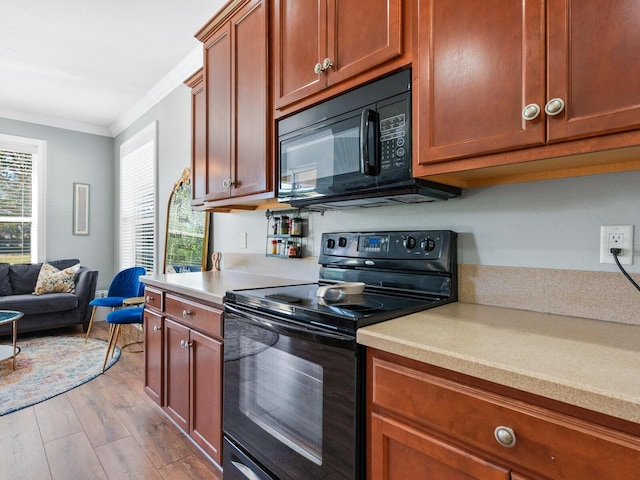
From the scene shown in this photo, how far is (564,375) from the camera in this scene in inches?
25.9

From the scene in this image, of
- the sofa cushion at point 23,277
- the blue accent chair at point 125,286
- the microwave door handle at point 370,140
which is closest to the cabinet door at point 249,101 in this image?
the microwave door handle at point 370,140

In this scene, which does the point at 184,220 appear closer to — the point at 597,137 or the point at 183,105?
the point at 183,105

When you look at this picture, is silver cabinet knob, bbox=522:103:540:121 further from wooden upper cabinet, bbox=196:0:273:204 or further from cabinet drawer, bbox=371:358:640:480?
wooden upper cabinet, bbox=196:0:273:204

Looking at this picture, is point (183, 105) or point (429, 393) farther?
point (183, 105)

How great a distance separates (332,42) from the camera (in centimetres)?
143

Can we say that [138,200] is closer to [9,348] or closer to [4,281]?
[4,281]

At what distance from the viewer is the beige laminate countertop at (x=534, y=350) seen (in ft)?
2.04

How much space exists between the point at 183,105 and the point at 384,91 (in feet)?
8.90

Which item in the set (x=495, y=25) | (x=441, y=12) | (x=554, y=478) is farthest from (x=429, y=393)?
(x=441, y=12)

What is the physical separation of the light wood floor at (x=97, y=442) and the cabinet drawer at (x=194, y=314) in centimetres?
71

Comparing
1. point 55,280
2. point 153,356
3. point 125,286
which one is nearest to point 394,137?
point 153,356

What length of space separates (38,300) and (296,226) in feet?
11.6

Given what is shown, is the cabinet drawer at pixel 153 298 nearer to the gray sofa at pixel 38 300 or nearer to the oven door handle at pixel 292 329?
the oven door handle at pixel 292 329

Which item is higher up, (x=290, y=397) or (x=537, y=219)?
(x=537, y=219)
